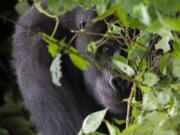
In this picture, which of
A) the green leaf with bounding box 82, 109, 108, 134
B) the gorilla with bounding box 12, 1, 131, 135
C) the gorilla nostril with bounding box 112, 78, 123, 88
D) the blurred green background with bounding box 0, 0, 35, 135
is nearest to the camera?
the green leaf with bounding box 82, 109, 108, 134

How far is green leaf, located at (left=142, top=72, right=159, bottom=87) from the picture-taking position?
0.45m

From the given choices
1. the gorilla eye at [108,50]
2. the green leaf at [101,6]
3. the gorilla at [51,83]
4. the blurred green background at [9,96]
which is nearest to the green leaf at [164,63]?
the green leaf at [101,6]

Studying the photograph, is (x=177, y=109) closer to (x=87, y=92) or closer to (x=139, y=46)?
(x=139, y=46)

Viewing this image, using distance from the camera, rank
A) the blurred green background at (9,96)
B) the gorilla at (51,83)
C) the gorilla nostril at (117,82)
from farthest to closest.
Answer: the blurred green background at (9,96) → the gorilla at (51,83) → the gorilla nostril at (117,82)

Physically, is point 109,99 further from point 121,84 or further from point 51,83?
point 51,83

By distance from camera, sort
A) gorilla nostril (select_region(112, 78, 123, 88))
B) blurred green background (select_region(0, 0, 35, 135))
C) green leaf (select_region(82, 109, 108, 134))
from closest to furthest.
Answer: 1. green leaf (select_region(82, 109, 108, 134))
2. gorilla nostril (select_region(112, 78, 123, 88))
3. blurred green background (select_region(0, 0, 35, 135))

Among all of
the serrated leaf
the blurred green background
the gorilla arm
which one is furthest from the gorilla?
the blurred green background

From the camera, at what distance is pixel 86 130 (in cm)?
49

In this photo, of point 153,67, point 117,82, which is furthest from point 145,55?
point 117,82

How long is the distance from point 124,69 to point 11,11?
6.45 feet

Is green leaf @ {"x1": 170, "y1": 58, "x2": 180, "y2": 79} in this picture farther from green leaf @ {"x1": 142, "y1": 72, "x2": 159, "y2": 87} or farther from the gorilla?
the gorilla

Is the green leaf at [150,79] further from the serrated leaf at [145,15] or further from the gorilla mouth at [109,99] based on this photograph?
the gorilla mouth at [109,99]

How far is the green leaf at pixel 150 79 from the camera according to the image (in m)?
0.45

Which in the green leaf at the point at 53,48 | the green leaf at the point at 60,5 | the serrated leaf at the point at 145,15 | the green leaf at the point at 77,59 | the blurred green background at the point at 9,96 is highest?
the green leaf at the point at 60,5
